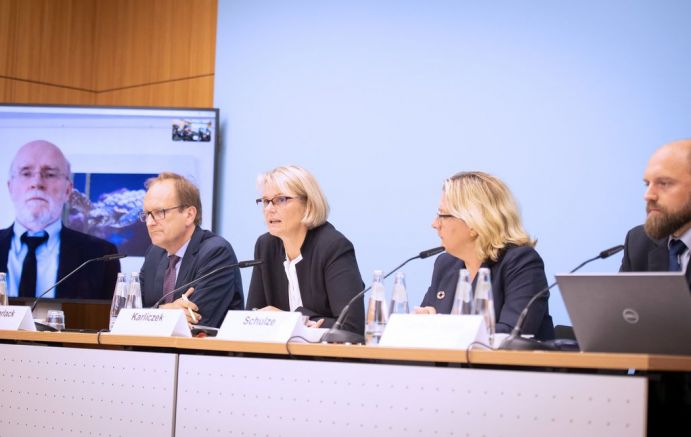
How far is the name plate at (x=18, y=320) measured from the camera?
3105 millimetres

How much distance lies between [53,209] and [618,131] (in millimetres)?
2975

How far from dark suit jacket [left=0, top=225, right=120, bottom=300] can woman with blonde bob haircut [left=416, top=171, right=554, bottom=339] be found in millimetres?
2344

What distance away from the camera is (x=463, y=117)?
4516mm

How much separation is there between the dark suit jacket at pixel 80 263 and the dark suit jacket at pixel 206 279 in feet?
3.27

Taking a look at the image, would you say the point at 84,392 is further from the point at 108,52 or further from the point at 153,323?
the point at 108,52

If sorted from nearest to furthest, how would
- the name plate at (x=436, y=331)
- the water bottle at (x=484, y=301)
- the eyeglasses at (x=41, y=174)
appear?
the name plate at (x=436, y=331)
the water bottle at (x=484, y=301)
the eyeglasses at (x=41, y=174)

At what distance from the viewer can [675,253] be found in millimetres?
2812

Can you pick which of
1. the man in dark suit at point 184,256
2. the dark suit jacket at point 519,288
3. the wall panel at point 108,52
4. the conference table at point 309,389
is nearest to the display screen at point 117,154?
the wall panel at point 108,52

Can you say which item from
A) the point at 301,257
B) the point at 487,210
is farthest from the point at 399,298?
the point at 301,257

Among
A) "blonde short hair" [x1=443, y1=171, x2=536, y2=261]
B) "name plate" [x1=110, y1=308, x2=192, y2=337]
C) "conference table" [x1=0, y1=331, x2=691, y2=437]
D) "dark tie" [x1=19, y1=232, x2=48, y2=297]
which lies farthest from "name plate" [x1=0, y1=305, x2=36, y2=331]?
"dark tie" [x1=19, y1=232, x2=48, y2=297]

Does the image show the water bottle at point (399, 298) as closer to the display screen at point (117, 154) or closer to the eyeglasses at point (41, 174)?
the display screen at point (117, 154)

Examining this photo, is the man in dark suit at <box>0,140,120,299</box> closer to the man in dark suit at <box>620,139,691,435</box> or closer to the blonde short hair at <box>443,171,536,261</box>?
the blonde short hair at <box>443,171,536,261</box>

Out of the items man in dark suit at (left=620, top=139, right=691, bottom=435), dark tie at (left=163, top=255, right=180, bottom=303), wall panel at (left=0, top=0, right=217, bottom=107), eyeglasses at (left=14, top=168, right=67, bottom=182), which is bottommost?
dark tie at (left=163, top=255, right=180, bottom=303)

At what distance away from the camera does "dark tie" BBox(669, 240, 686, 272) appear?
9.14 feet
